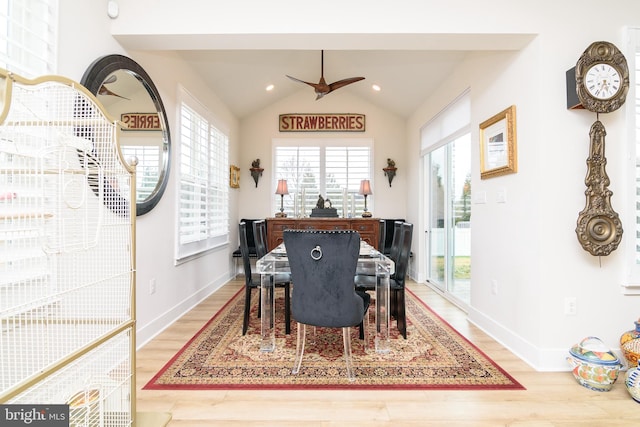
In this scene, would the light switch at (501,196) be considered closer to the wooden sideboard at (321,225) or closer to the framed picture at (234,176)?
the wooden sideboard at (321,225)

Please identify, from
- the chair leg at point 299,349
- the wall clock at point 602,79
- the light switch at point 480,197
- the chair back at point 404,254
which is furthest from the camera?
the light switch at point 480,197

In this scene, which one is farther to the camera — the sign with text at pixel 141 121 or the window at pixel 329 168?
the window at pixel 329 168

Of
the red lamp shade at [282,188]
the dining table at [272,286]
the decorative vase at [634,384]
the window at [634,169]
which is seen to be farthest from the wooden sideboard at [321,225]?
the decorative vase at [634,384]

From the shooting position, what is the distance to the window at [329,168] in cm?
568

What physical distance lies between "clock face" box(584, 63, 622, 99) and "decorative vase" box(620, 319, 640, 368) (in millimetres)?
1528

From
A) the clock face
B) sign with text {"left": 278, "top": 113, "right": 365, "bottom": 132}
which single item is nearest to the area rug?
the clock face

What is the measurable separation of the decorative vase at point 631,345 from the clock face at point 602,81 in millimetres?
1528

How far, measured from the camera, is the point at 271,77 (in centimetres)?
471

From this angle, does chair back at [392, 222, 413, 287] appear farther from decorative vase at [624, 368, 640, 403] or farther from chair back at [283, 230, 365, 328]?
decorative vase at [624, 368, 640, 403]

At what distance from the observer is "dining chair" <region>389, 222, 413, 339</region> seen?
2.74 meters

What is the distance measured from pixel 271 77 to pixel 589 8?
3.55m

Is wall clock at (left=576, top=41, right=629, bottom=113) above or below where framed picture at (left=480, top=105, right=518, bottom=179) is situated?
above

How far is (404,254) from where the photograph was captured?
2.75m

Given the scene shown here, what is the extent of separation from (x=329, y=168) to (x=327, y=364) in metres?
3.80
